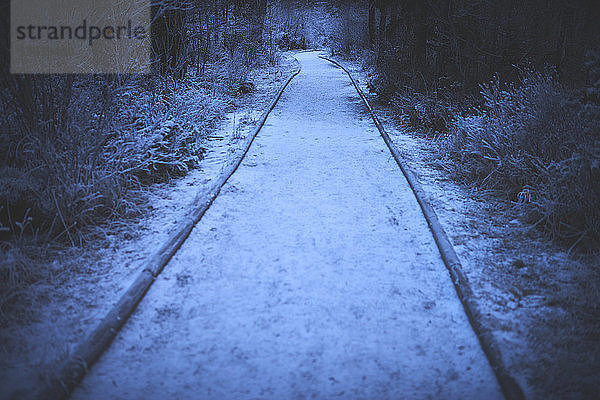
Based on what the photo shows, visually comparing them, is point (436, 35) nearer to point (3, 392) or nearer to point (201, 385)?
point (201, 385)

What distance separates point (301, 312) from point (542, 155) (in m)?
3.90

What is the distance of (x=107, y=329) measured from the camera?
9.50ft

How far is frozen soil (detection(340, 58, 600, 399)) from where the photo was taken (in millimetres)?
2570

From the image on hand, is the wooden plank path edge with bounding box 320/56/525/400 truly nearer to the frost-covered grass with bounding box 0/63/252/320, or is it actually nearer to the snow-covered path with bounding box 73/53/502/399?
the snow-covered path with bounding box 73/53/502/399

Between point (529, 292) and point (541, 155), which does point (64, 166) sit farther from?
point (541, 155)

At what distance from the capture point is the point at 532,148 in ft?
17.5

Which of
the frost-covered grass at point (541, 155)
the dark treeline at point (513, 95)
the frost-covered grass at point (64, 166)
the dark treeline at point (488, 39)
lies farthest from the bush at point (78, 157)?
the dark treeline at point (488, 39)

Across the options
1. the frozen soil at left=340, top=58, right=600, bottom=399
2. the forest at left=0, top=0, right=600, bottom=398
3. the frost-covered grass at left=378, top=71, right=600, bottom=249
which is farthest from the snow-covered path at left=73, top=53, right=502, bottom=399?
the frost-covered grass at left=378, top=71, right=600, bottom=249

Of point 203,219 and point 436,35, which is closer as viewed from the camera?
point 203,219

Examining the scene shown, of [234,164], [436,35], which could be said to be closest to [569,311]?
[234,164]

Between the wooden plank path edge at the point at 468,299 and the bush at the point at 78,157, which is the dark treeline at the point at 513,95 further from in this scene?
the bush at the point at 78,157

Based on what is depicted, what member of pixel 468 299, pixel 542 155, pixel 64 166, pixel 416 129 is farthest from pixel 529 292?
pixel 416 129

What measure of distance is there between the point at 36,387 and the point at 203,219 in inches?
103

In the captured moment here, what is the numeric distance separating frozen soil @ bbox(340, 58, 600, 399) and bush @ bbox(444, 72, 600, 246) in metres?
0.26
